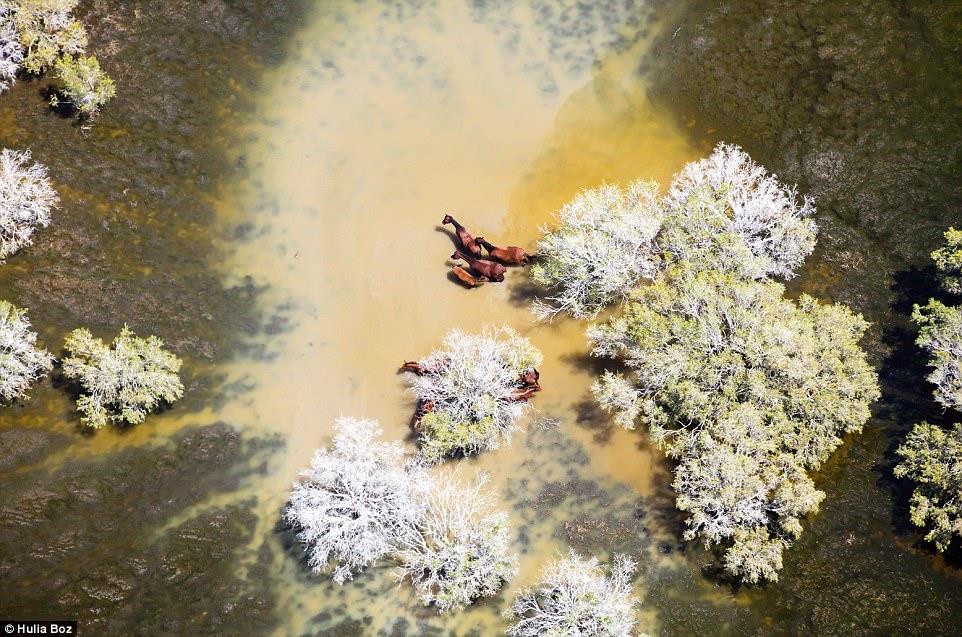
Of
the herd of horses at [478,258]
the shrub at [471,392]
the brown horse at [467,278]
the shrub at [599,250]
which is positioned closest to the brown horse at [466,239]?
the herd of horses at [478,258]

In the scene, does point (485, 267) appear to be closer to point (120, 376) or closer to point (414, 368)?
point (414, 368)

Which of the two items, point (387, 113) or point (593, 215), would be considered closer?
point (593, 215)

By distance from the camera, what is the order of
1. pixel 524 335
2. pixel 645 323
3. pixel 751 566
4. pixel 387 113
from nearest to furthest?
1. pixel 751 566
2. pixel 645 323
3. pixel 524 335
4. pixel 387 113

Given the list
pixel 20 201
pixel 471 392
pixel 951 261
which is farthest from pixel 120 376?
pixel 951 261

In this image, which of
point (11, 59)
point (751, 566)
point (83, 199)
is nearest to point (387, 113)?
point (83, 199)

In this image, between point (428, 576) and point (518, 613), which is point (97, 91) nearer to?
point (428, 576)

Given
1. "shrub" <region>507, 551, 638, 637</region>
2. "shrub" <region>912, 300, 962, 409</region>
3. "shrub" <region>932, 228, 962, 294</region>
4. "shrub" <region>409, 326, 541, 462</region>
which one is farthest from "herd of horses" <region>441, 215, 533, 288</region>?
"shrub" <region>932, 228, 962, 294</region>

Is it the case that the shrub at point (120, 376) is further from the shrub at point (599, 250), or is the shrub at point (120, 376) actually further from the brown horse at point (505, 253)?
the shrub at point (599, 250)
